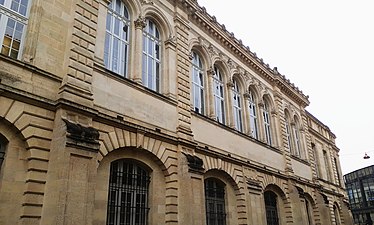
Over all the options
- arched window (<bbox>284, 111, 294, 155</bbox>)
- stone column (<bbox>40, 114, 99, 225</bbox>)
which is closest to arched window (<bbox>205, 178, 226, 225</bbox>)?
stone column (<bbox>40, 114, 99, 225</bbox>)

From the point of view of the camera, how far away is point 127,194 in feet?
40.0

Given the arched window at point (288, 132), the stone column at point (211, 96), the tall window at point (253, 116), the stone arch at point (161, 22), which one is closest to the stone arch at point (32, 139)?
the stone arch at point (161, 22)

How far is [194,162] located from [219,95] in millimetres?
6570

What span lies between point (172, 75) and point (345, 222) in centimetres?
2753

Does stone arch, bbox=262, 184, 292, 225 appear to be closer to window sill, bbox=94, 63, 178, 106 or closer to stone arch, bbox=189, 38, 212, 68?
stone arch, bbox=189, 38, 212, 68

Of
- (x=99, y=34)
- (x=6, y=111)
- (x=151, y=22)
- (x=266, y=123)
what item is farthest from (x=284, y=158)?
(x=6, y=111)

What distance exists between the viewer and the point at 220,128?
18000mm

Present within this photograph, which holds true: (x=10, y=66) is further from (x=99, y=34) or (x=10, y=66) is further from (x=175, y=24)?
(x=175, y=24)

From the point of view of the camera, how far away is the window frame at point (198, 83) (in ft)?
57.7

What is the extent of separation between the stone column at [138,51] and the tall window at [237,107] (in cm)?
816

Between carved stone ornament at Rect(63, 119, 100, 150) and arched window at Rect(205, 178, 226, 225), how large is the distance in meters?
7.61

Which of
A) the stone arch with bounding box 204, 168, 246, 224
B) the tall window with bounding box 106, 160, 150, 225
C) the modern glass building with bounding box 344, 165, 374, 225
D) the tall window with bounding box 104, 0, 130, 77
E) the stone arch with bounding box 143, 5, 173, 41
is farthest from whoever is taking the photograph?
the modern glass building with bounding box 344, 165, 374, 225

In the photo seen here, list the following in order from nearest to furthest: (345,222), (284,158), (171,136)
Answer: (171,136) < (284,158) < (345,222)

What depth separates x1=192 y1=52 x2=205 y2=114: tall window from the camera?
17.7 metres
